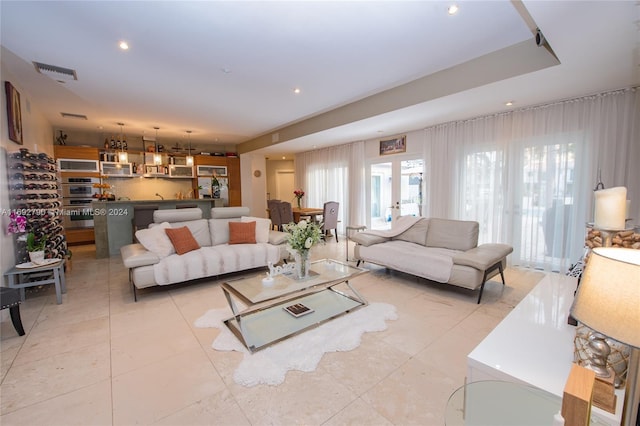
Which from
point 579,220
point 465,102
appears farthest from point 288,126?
point 579,220

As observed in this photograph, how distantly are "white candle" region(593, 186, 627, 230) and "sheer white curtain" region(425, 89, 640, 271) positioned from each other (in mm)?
2603

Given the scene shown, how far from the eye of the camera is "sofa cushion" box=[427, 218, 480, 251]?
3695mm

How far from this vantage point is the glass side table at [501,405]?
104 cm

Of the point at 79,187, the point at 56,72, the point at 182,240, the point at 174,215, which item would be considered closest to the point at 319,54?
the point at 182,240

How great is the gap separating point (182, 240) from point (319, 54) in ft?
9.66

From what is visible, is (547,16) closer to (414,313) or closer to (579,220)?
(414,313)

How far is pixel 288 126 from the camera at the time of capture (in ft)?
21.0

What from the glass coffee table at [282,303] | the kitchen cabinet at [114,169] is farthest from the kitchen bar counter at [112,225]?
the glass coffee table at [282,303]

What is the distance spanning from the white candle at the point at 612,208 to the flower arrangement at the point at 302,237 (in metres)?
2.17

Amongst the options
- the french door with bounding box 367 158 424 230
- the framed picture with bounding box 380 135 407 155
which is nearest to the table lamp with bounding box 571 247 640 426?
the french door with bounding box 367 158 424 230

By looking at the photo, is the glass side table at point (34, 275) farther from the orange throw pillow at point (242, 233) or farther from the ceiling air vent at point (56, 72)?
the ceiling air vent at point (56, 72)

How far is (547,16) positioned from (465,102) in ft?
6.17

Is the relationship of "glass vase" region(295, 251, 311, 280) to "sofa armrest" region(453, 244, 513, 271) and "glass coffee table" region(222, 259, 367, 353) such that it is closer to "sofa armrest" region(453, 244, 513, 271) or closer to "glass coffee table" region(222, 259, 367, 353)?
"glass coffee table" region(222, 259, 367, 353)

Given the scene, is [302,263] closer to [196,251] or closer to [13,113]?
[196,251]
